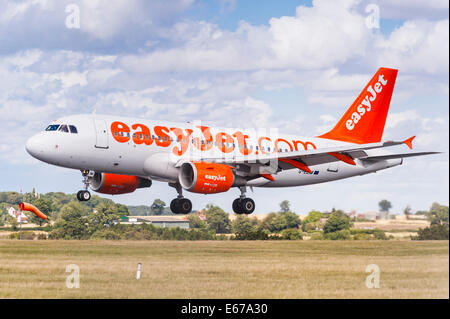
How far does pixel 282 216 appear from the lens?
56.1m

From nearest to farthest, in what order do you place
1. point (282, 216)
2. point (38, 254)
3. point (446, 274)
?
point (446, 274) → point (38, 254) → point (282, 216)

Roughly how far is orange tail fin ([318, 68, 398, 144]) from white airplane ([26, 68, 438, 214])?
2164 millimetres

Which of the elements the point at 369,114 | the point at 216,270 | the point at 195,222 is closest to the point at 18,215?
the point at 195,222

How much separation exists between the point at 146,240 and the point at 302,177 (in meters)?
11.2

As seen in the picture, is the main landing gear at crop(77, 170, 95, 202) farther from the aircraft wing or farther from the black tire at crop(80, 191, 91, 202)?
the aircraft wing

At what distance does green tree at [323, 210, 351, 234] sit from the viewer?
56250mm

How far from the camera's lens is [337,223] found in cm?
5625

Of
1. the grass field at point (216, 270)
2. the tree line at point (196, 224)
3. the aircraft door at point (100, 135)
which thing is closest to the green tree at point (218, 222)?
the tree line at point (196, 224)

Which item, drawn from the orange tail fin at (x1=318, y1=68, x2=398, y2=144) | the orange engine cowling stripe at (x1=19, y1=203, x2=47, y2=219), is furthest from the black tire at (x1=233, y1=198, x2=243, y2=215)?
the orange engine cowling stripe at (x1=19, y1=203, x2=47, y2=219)

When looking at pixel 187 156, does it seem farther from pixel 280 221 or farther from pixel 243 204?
pixel 280 221

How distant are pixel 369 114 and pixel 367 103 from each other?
814 mm

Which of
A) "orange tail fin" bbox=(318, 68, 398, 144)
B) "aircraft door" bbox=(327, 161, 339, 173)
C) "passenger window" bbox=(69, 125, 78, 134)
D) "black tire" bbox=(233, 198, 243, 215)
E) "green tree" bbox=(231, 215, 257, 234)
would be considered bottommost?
"green tree" bbox=(231, 215, 257, 234)
